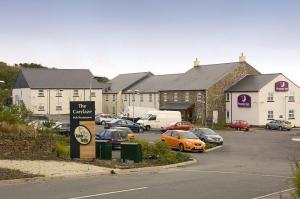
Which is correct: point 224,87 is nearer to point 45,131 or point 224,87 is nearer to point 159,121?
point 159,121

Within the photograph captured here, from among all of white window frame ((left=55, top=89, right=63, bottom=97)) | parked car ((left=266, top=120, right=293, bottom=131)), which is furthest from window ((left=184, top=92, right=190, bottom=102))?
white window frame ((left=55, top=89, right=63, bottom=97))

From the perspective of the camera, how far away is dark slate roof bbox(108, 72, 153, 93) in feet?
344

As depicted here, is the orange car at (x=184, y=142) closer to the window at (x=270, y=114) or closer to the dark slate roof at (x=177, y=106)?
the window at (x=270, y=114)

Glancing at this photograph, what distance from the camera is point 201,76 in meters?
84.8

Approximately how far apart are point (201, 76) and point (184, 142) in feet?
160

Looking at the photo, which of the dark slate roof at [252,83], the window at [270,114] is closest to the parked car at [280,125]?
the window at [270,114]

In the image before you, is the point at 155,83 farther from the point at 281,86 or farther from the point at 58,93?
the point at 281,86

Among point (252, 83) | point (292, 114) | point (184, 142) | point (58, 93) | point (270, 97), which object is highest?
point (252, 83)

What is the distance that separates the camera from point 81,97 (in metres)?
101

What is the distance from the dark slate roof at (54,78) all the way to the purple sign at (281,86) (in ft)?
124

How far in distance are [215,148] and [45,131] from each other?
1713 centimetres

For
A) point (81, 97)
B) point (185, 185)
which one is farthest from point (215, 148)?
point (81, 97)

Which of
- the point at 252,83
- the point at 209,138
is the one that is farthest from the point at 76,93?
the point at 209,138

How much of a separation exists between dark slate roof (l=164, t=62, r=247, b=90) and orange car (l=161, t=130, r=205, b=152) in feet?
136
